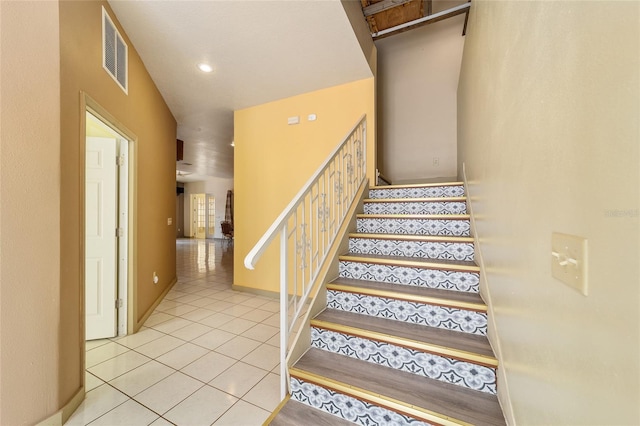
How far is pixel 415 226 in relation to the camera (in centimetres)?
237

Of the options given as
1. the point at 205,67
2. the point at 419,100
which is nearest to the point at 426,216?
the point at 419,100

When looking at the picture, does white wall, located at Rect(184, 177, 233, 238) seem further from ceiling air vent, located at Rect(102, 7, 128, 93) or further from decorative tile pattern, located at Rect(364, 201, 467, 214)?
decorative tile pattern, located at Rect(364, 201, 467, 214)

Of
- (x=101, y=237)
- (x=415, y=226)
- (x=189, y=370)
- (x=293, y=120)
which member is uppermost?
(x=293, y=120)

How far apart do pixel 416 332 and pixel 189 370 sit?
174 centimetres

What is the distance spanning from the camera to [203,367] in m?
2.04

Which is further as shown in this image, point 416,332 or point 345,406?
point 416,332

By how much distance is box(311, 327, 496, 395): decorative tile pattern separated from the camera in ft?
4.24

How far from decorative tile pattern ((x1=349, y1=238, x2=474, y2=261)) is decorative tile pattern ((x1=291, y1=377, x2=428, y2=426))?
1.18 metres

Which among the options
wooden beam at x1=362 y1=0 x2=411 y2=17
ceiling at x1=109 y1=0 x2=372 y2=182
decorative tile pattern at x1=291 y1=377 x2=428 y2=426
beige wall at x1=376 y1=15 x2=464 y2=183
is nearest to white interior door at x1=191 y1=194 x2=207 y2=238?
ceiling at x1=109 y1=0 x2=372 y2=182

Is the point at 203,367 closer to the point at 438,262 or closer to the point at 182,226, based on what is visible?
the point at 438,262

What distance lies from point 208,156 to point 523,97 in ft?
24.4

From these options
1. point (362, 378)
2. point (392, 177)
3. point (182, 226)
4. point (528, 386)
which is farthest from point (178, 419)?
point (182, 226)

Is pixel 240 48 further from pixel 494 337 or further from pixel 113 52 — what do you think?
pixel 494 337

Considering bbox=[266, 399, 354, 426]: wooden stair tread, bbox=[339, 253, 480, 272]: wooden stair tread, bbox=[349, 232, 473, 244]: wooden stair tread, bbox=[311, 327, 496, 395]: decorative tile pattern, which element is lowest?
bbox=[266, 399, 354, 426]: wooden stair tread
